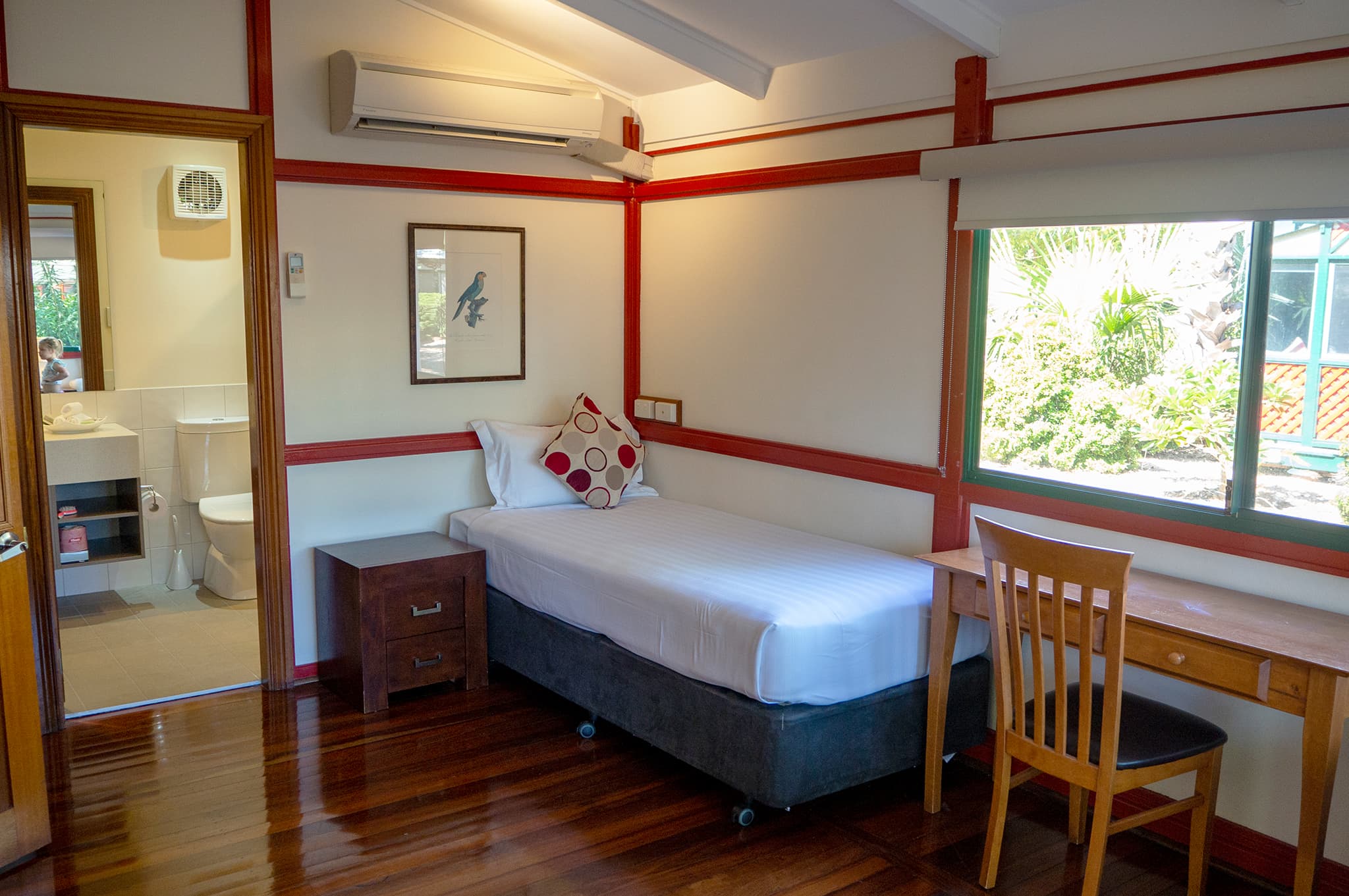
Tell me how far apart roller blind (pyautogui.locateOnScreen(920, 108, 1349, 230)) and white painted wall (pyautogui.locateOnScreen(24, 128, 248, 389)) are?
3933 mm

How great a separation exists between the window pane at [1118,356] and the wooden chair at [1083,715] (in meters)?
0.61

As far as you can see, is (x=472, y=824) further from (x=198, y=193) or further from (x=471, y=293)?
(x=198, y=193)

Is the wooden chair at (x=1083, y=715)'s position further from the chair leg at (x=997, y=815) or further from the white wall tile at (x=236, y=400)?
the white wall tile at (x=236, y=400)

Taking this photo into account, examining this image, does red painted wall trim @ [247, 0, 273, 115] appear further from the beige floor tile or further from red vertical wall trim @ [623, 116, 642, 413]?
the beige floor tile

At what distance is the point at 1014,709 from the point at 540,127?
2988mm

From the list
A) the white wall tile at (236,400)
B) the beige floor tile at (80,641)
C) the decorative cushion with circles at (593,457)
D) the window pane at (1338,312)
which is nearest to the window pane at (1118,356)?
the window pane at (1338,312)

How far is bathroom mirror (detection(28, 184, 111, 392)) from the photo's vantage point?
5504mm

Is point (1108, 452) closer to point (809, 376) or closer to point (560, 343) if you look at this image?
point (809, 376)

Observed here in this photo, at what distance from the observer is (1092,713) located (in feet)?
9.53

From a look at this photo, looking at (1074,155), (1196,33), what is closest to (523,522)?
(1074,155)

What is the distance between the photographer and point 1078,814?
3.18 metres

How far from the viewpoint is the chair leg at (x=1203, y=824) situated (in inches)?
110

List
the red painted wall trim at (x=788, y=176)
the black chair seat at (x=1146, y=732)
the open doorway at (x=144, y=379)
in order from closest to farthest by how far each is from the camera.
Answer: the black chair seat at (x=1146, y=732)
the red painted wall trim at (x=788, y=176)
the open doorway at (x=144, y=379)

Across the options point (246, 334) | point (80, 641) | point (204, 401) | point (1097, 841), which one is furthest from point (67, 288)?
point (1097, 841)
